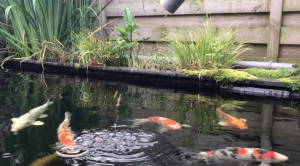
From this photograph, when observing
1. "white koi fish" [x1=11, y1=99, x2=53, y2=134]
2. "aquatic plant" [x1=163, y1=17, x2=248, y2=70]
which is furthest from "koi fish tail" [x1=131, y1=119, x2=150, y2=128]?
"aquatic plant" [x1=163, y1=17, x2=248, y2=70]

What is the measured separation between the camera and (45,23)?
5.37 metres

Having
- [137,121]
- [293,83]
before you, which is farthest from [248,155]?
[293,83]

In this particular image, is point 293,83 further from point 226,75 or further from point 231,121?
point 231,121

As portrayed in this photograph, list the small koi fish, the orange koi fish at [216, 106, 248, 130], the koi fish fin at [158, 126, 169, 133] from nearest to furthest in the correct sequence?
the small koi fish → the koi fish fin at [158, 126, 169, 133] → the orange koi fish at [216, 106, 248, 130]

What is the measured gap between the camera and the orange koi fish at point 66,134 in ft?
6.27

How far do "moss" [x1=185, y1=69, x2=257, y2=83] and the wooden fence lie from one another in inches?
35.5

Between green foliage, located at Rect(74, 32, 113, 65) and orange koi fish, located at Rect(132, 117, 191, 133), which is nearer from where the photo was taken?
orange koi fish, located at Rect(132, 117, 191, 133)

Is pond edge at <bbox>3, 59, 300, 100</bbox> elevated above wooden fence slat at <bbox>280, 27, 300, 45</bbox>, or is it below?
below

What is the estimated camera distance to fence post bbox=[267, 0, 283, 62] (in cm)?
408

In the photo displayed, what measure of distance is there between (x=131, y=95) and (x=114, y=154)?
1721mm

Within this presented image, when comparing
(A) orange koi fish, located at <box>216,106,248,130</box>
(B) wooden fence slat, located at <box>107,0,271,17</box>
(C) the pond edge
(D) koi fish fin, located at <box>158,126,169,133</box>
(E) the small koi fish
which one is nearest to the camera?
(E) the small koi fish

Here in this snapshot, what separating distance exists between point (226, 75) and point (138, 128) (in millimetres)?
1789

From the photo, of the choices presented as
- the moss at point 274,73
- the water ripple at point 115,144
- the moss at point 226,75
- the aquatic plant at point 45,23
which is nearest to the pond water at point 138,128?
the water ripple at point 115,144

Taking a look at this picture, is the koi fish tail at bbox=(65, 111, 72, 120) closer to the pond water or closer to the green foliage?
the pond water
